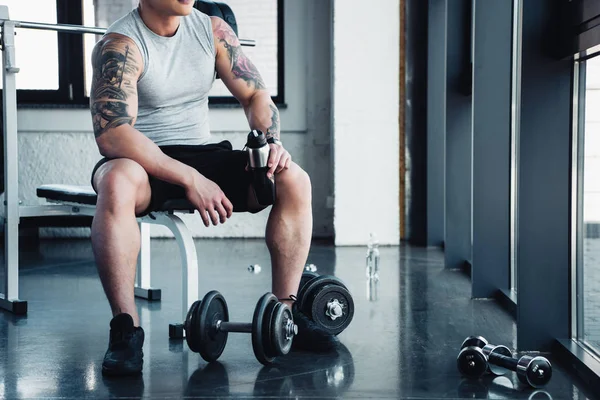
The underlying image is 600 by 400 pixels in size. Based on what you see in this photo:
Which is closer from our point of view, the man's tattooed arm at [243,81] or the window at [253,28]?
the man's tattooed arm at [243,81]

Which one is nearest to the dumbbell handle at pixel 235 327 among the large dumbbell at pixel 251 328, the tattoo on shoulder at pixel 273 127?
the large dumbbell at pixel 251 328

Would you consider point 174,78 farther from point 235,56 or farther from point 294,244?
point 294,244

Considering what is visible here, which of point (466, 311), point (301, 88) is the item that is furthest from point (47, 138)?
point (466, 311)

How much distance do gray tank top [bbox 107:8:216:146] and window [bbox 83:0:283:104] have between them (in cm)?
269

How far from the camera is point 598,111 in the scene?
1.77 m

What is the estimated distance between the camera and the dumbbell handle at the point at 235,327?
1821 mm

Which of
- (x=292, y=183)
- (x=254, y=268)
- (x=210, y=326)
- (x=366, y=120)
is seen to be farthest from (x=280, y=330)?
(x=366, y=120)

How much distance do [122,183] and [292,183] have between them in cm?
42

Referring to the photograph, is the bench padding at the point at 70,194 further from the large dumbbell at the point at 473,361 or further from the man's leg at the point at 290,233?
the large dumbbell at the point at 473,361

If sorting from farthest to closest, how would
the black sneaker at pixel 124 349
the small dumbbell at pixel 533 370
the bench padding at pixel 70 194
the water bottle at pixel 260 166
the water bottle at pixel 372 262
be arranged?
the water bottle at pixel 372 262, the bench padding at pixel 70 194, the water bottle at pixel 260 166, the black sneaker at pixel 124 349, the small dumbbell at pixel 533 370

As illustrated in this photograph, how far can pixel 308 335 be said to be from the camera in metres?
2.01

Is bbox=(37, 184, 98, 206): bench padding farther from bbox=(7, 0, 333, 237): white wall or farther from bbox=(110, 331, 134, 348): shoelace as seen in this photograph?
bbox=(7, 0, 333, 237): white wall

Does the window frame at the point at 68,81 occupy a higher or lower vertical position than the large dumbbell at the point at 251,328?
higher

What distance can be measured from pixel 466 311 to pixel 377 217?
200cm
